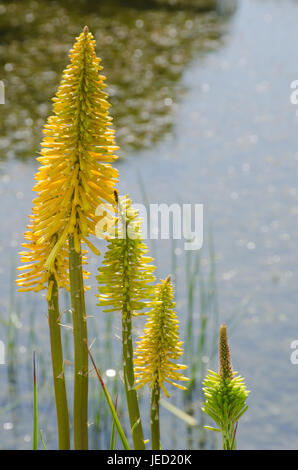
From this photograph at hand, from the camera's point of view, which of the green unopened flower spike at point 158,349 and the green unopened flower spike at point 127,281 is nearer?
the green unopened flower spike at point 127,281

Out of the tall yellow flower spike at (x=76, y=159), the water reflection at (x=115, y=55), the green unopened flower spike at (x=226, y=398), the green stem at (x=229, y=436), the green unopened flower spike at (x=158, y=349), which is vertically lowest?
the green stem at (x=229, y=436)

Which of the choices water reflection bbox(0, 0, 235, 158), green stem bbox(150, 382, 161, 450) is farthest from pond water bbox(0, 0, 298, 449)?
green stem bbox(150, 382, 161, 450)

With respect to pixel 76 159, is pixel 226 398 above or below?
below

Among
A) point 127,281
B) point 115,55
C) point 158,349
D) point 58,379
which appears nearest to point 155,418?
point 158,349

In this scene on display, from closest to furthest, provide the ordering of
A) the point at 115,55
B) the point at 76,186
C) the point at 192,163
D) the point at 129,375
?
the point at 129,375, the point at 76,186, the point at 192,163, the point at 115,55

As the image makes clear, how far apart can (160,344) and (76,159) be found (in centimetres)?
50

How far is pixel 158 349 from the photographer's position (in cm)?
185

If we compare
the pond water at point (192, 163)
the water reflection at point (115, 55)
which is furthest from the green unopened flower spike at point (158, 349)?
the water reflection at point (115, 55)

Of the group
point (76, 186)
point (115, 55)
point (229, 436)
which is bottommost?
point (229, 436)

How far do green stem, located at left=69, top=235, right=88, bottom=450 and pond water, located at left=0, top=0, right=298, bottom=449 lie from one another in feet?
6.04

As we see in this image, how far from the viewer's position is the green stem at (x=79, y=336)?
1.63m

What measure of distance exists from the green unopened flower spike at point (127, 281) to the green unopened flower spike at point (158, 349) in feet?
0.32

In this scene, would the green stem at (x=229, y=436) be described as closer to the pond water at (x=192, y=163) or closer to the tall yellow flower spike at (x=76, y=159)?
the tall yellow flower spike at (x=76, y=159)

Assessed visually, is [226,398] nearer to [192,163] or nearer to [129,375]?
[129,375]
